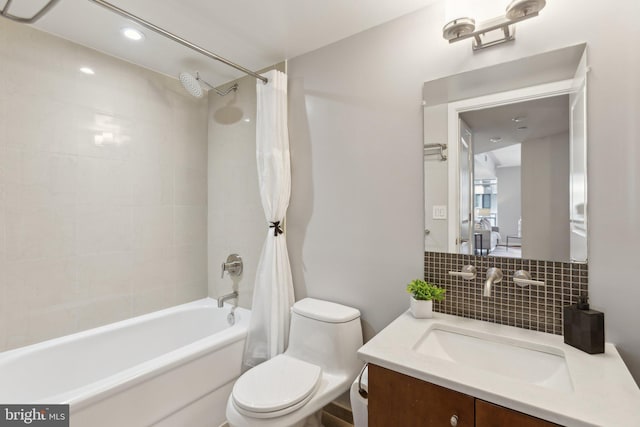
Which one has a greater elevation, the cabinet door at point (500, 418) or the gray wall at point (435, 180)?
the gray wall at point (435, 180)

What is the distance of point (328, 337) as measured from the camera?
1.66 m

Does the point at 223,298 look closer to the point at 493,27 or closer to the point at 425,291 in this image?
the point at 425,291

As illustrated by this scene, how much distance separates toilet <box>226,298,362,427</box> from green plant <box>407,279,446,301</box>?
1.37ft

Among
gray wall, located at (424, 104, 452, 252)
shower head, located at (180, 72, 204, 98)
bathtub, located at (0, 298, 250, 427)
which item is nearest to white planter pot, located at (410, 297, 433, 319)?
gray wall, located at (424, 104, 452, 252)

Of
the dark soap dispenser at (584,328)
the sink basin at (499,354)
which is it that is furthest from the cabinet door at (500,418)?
the dark soap dispenser at (584,328)

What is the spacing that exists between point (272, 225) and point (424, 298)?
1.09 m

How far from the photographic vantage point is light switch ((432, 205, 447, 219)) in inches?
59.4

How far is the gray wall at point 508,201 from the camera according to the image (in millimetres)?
1349

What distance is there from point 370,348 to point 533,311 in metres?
0.78

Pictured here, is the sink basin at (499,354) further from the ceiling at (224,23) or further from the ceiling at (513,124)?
the ceiling at (224,23)

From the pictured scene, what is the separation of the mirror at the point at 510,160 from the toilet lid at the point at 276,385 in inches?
36.6

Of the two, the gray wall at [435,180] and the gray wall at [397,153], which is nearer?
the gray wall at [397,153]

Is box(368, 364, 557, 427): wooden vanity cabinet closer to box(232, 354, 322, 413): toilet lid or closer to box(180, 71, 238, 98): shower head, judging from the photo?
box(232, 354, 322, 413): toilet lid

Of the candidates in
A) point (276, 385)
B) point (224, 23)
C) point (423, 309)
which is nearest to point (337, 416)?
Result: point (276, 385)
